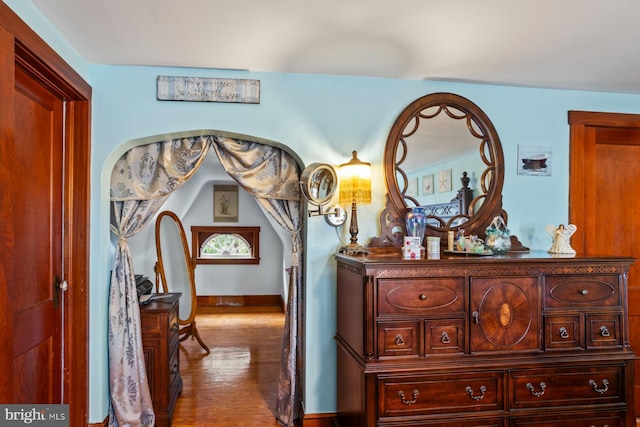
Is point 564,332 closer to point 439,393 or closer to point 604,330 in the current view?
point 604,330

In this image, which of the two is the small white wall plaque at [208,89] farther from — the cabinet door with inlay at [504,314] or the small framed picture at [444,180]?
the cabinet door with inlay at [504,314]

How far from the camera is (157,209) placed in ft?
8.96

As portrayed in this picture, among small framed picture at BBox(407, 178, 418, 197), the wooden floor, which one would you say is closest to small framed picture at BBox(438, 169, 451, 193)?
small framed picture at BBox(407, 178, 418, 197)

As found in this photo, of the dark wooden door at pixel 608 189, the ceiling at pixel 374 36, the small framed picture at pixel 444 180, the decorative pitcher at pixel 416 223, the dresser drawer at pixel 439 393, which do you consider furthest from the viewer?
the dark wooden door at pixel 608 189

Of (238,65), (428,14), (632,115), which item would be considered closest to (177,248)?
(238,65)

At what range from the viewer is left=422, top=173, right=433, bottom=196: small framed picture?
9.00 ft

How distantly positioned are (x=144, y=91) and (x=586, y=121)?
3.05m

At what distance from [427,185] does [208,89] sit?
5.12 feet

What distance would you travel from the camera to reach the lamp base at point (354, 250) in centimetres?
250

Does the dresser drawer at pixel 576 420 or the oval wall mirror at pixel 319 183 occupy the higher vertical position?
the oval wall mirror at pixel 319 183

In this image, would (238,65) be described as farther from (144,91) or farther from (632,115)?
(632,115)

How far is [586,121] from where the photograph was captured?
9.66ft

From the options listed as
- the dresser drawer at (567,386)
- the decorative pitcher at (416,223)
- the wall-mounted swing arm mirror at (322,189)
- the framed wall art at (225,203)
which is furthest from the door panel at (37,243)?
the framed wall art at (225,203)

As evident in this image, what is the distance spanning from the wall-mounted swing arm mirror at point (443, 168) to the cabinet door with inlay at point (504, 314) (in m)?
0.62
